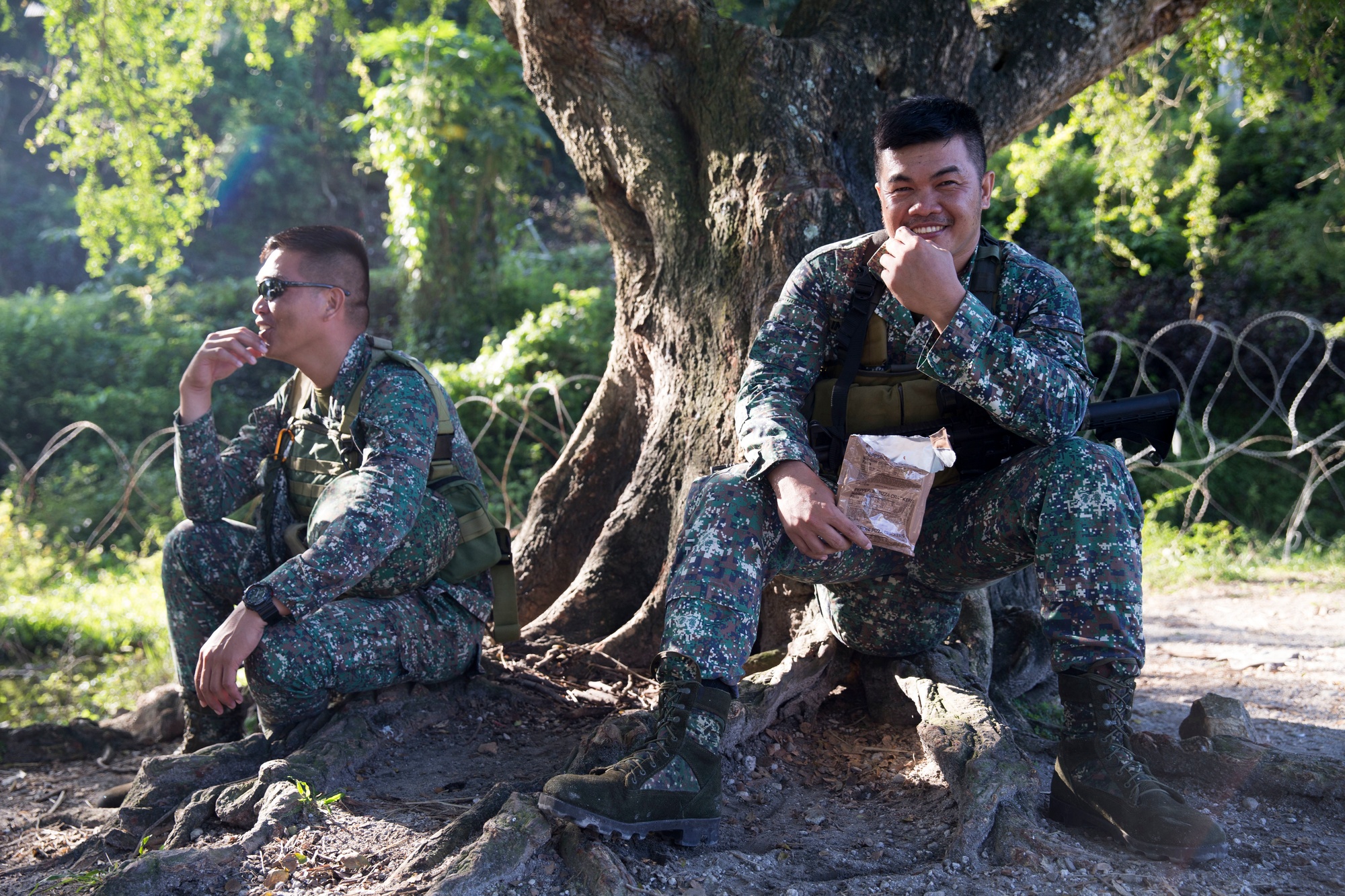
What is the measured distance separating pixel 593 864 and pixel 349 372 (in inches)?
66.9

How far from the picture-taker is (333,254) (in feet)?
10.3

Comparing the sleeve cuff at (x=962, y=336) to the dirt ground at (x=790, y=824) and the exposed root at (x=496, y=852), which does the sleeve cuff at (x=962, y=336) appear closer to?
the dirt ground at (x=790, y=824)

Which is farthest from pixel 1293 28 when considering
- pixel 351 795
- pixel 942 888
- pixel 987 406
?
pixel 351 795

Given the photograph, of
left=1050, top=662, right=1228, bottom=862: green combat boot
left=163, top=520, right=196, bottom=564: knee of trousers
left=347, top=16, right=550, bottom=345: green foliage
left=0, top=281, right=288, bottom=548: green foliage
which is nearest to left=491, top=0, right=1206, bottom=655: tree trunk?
left=163, top=520, right=196, bottom=564: knee of trousers

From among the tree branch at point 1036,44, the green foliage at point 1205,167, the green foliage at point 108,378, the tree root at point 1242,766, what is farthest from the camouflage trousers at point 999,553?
the green foliage at point 108,378

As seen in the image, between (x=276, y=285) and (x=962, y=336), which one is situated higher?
(x=276, y=285)

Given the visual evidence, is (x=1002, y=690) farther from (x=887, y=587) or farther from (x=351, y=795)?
(x=351, y=795)

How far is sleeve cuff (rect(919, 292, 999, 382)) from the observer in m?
2.26

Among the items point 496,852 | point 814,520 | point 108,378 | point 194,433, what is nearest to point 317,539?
point 194,433

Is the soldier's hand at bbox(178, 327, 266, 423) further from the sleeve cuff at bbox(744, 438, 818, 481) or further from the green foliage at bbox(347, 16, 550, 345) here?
the green foliage at bbox(347, 16, 550, 345)

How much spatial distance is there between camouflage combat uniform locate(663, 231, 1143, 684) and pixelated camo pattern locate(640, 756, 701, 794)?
20cm

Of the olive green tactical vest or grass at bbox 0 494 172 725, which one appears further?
grass at bbox 0 494 172 725

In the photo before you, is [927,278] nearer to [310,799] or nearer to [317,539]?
[317,539]

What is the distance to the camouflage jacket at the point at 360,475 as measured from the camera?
2623mm
